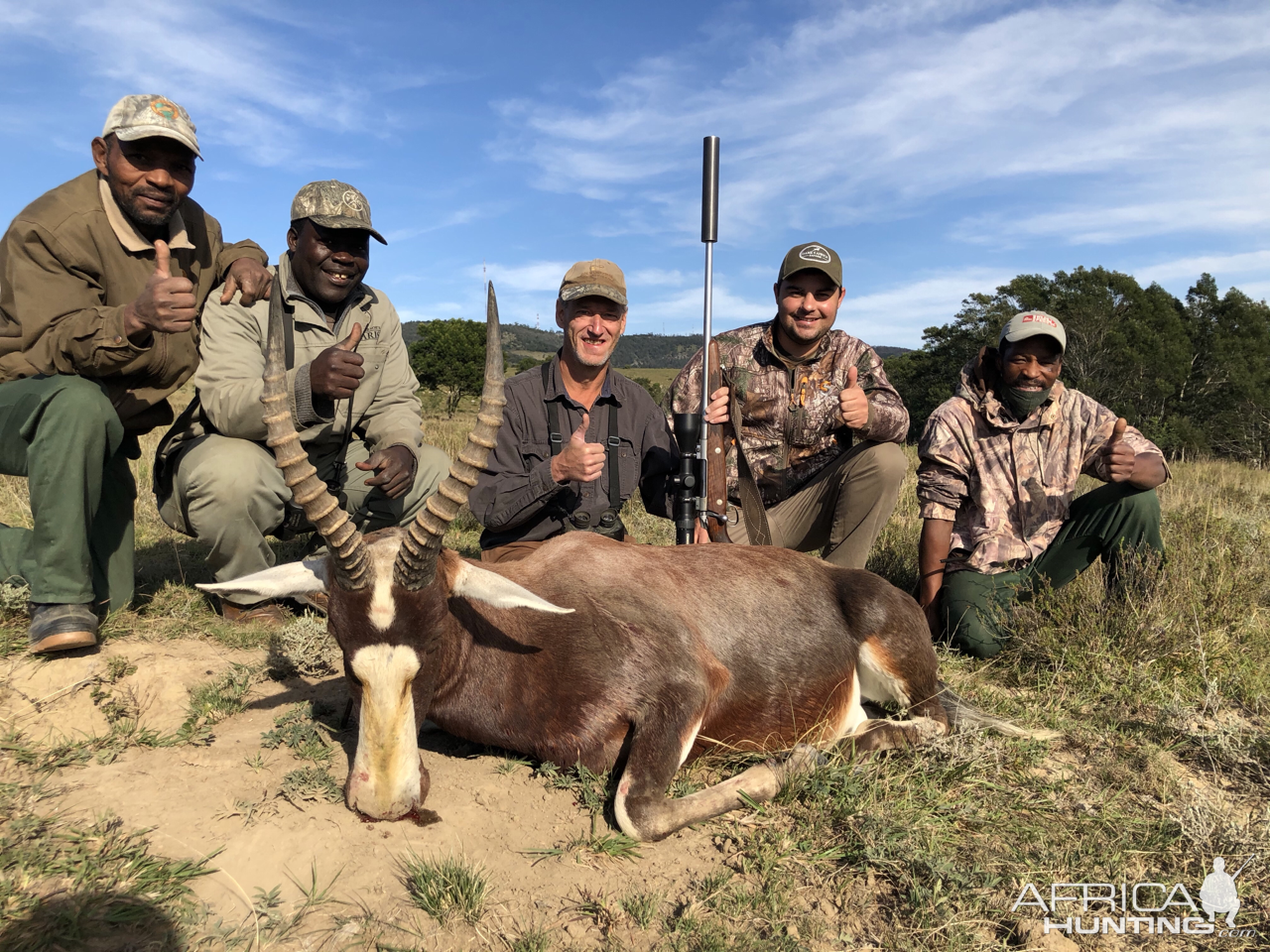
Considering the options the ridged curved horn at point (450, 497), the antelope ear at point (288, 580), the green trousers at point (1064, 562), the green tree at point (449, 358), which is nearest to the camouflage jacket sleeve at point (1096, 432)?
the green trousers at point (1064, 562)

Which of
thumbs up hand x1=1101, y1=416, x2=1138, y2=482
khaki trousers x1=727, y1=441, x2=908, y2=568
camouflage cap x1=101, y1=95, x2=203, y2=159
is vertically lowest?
khaki trousers x1=727, y1=441, x2=908, y2=568

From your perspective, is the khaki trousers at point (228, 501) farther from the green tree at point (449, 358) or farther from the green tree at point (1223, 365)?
the green tree at point (449, 358)

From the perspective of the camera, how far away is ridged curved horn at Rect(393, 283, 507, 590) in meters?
3.62

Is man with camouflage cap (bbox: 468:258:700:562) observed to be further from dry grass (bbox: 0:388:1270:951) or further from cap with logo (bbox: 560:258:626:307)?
dry grass (bbox: 0:388:1270:951)

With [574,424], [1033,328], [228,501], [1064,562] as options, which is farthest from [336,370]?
[1064,562]

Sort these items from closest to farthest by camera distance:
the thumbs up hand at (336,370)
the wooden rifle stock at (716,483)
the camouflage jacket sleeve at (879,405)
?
the thumbs up hand at (336,370)
the wooden rifle stock at (716,483)
the camouflage jacket sleeve at (879,405)

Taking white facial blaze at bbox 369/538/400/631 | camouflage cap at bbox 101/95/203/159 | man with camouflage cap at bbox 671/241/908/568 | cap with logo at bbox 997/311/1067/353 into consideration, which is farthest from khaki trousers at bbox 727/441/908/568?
camouflage cap at bbox 101/95/203/159

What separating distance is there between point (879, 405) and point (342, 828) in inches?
208

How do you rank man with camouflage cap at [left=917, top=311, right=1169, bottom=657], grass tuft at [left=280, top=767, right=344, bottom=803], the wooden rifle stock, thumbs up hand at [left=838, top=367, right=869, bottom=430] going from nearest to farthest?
grass tuft at [left=280, top=767, right=344, bottom=803]
man with camouflage cap at [left=917, top=311, right=1169, bottom=657]
thumbs up hand at [left=838, top=367, right=869, bottom=430]
the wooden rifle stock

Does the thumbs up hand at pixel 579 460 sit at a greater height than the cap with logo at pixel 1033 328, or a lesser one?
lesser

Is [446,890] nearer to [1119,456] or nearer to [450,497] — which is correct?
[450,497]

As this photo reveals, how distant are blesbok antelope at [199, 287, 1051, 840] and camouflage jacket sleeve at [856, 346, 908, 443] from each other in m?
2.02

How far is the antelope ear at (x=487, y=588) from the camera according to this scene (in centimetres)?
396

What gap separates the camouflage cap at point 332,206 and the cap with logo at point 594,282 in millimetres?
1576
